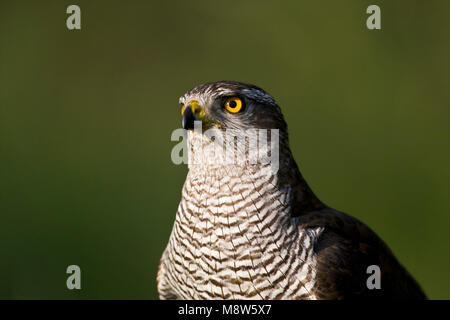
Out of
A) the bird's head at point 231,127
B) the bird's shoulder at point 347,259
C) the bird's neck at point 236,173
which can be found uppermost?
the bird's head at point 231,127

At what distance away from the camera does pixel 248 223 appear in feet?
6.79

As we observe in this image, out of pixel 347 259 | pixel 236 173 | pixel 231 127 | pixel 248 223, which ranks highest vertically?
pixel 231 127

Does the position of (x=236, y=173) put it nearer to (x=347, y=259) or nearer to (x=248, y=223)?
(x=248, y=223)

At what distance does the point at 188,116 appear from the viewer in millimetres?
2096

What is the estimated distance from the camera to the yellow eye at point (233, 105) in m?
2.19

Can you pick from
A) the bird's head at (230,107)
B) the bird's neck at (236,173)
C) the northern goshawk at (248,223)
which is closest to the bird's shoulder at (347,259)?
the northern goshawk at (248,223)

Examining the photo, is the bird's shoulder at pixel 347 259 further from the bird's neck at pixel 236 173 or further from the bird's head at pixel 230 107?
the bird's head at pixel 230 107

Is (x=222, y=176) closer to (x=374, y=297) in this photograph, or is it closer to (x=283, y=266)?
(x=283, y=266)

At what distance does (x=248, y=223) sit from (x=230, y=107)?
1.66 ft

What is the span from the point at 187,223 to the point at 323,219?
0.61 m

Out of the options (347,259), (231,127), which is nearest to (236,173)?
(231,127)

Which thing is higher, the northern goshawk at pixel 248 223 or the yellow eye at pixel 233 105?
the yellow eye at pixel 233 105

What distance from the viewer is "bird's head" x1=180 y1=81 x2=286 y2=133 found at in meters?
2.15

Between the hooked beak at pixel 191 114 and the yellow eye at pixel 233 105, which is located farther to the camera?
the yellow eye at pixel 233 105
